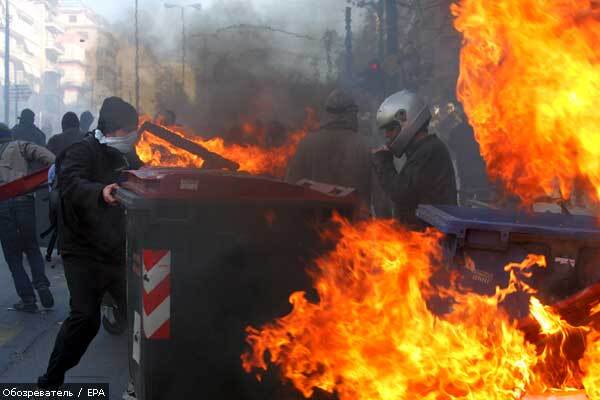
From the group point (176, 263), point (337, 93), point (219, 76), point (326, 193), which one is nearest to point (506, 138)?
point (326, 193)

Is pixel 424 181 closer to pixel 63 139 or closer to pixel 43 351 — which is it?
pixel 43 351

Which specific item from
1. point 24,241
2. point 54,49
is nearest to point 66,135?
point 24,241

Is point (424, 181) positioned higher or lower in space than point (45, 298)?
higher

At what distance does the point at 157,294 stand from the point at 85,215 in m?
1.05

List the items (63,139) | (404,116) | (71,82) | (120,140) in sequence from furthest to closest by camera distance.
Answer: (71,82) < (63,139) < (404,116) < (120,140)

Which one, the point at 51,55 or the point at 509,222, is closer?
the point at 509,222

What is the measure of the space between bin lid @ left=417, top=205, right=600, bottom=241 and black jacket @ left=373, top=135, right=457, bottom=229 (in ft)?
2.08

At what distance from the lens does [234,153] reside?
32.7 ft

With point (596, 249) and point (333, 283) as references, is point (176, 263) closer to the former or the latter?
point (333, 283)

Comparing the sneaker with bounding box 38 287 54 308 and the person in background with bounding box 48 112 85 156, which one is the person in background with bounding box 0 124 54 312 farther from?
the person in background with bounding box 48 112 85 156

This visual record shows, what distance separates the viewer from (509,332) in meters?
3.48

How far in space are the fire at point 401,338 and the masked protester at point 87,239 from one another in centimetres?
118

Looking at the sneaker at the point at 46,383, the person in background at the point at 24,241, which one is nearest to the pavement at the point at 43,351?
the person in background at the point at 24,241

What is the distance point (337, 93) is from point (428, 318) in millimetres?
2677
